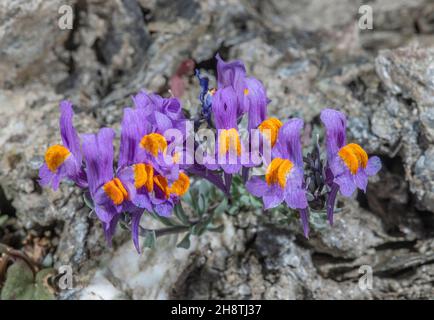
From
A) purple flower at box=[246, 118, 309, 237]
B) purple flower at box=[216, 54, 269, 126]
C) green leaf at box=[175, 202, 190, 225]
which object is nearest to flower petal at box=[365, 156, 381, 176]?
purple flower at box=[246, 118, 309, 237]

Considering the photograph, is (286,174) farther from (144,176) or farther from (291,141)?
(144,176)

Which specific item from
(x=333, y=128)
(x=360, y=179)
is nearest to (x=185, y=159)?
(x=333, y=128)

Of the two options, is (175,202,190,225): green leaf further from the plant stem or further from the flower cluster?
the flower cluster

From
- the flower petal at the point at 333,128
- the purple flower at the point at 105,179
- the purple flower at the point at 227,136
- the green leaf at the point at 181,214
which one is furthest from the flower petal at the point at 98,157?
the flower petal at the point at 333,128

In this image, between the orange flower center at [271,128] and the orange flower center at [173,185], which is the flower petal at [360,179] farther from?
the orange flower center at [173,185]
